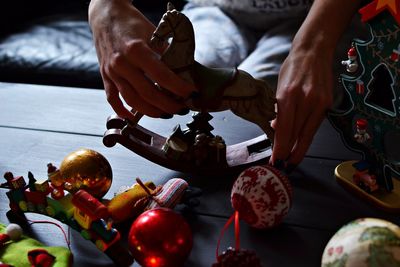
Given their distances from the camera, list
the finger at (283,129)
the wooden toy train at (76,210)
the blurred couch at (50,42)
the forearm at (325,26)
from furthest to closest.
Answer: the blurred couch at (50,42) < the forearm at (325,26) < the finger at (283,129) < the wooden toy train at (76,210)

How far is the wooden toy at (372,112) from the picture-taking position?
2.21 ft

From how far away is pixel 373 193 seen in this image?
0.74m

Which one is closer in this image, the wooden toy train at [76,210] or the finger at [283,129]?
the wooden toy train at [76,210]

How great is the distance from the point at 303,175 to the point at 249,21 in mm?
735

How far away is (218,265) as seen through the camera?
574 mm

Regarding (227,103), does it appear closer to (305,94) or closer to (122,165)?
(305,94)

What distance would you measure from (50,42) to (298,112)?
4.03 ft

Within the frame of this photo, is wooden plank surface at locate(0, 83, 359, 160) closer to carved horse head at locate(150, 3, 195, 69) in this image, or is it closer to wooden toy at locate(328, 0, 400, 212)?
wooden toy at locate(328, 0, 400, 212)

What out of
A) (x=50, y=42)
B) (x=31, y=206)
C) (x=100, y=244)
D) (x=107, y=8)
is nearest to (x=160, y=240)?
(x=100, y=244)

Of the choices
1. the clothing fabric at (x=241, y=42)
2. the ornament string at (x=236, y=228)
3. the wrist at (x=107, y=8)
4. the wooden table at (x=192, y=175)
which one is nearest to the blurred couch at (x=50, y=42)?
the clothing fabric at (x=241, y=42)

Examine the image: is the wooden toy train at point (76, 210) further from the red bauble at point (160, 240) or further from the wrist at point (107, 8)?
the wrist at point (107, 8)

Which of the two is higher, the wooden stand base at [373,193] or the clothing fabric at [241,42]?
the wooden stand base at [373,193]

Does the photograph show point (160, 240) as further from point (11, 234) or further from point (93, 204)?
point (11, 234)

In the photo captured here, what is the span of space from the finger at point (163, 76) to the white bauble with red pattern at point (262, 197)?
148 millimetres
